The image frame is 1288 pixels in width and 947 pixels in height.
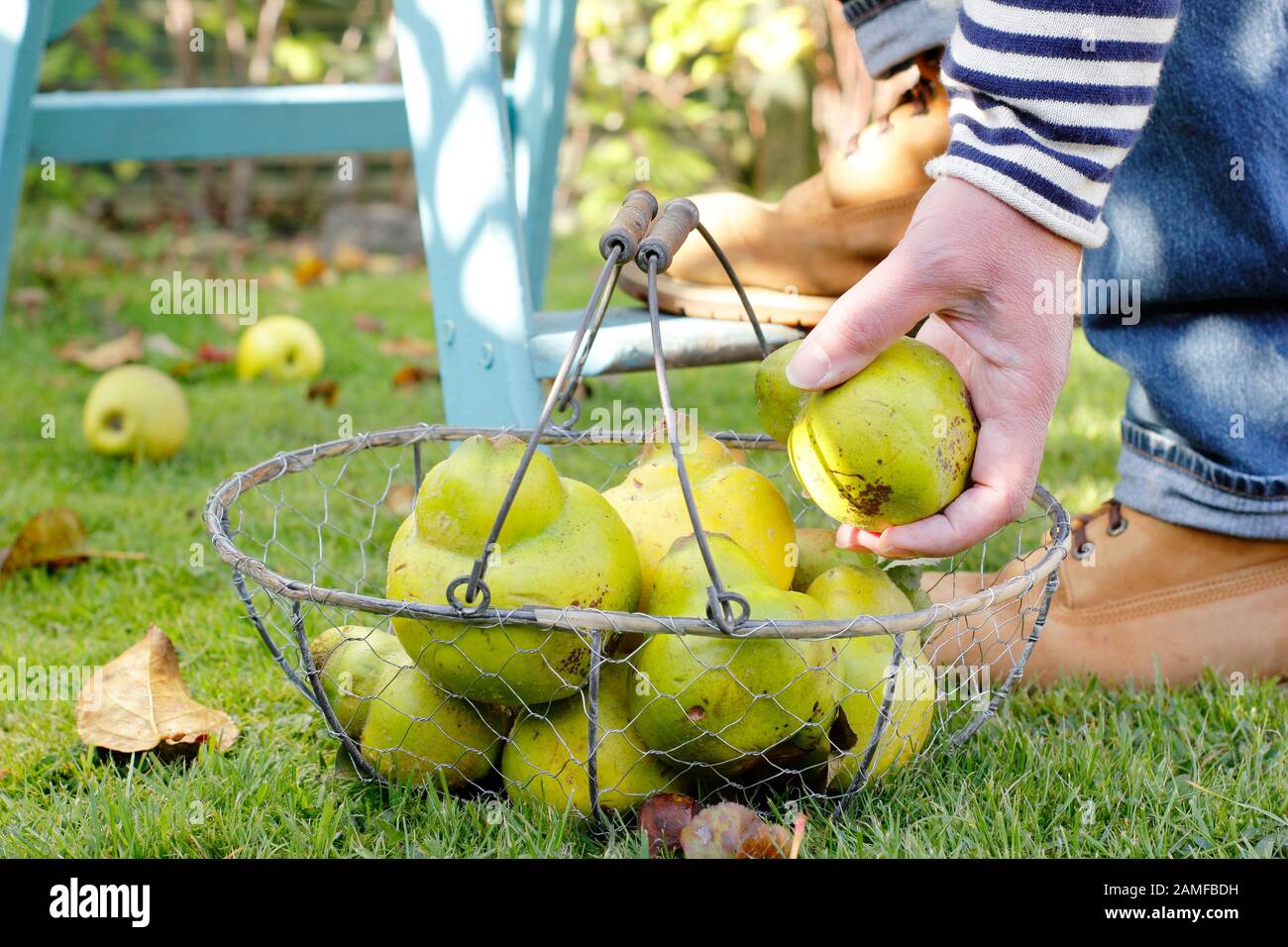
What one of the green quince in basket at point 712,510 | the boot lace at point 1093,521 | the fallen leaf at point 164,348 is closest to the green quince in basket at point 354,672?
the green quince in basket at point 712,510

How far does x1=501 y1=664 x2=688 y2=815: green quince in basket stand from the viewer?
1.01 meters

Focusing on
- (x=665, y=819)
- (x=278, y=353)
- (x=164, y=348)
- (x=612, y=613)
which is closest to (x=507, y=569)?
(x=612, y=613)

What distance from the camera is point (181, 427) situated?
2246 mm

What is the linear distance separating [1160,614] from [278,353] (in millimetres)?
2105

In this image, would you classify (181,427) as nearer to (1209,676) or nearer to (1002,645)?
(1002,645)

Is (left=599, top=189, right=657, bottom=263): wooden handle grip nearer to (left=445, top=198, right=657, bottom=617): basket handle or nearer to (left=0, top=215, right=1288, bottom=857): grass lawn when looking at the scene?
(left=445, top=198, right=657, bottom=617): basket handle

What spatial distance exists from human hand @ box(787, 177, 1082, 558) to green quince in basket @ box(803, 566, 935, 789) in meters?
0.05

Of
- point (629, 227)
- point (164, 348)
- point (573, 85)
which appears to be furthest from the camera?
point (573, 85)

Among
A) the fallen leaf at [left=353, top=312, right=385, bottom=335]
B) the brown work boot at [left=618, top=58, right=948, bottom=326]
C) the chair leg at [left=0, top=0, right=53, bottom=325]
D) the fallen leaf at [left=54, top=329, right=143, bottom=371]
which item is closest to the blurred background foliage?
the fallen leaf at [left=353, top=312, right=385, bottom=335]

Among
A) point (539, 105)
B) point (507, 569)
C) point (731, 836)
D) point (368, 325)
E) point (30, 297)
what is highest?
point (539, 105)

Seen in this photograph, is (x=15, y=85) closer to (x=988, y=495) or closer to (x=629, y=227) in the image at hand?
(x=629, y=227)

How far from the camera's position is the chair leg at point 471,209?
1.57 meters

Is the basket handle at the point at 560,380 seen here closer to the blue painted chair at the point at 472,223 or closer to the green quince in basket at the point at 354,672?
the green quince in basket at the point at 354,672

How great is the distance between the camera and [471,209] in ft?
5.23
